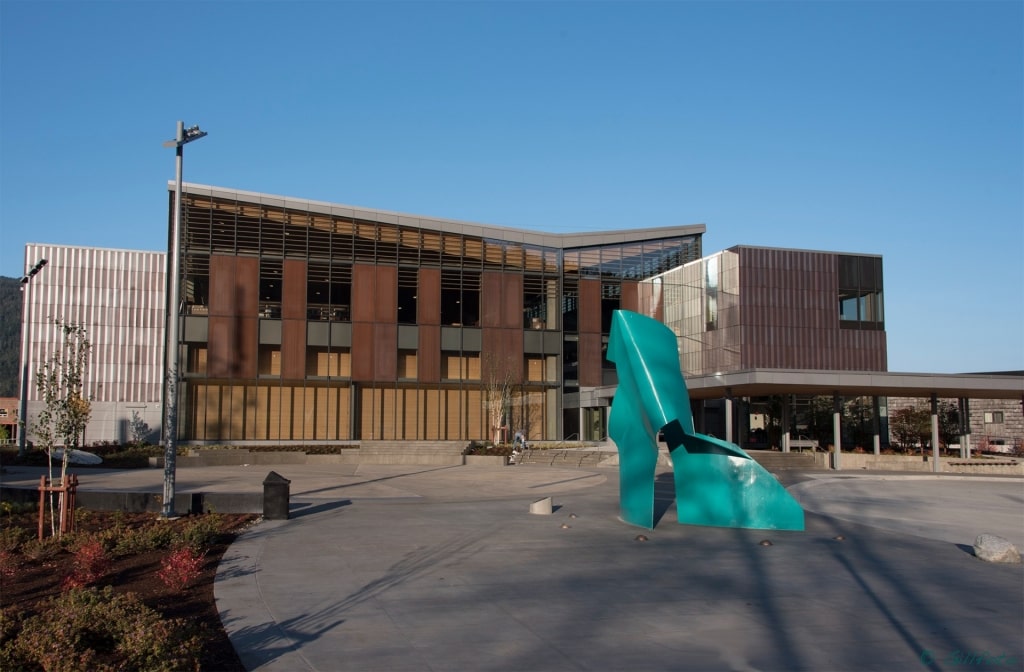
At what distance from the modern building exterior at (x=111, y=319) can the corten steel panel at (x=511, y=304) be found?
21.0 meters

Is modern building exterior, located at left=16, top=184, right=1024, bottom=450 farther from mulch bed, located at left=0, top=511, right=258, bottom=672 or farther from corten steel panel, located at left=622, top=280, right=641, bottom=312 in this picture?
mulch bed, located at left=0, top=511, right=258, bottom=672

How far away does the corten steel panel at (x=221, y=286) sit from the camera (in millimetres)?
47844

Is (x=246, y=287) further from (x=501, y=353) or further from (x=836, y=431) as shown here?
(x=836, y=431)

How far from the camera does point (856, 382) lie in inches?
1357

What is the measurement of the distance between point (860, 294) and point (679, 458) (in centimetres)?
3513

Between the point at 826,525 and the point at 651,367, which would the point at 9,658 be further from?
the point at 826,525

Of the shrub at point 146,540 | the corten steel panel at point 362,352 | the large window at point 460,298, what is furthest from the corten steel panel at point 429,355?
the shrub at point 146,540

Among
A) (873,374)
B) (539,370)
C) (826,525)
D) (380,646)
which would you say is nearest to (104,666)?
(380,646)

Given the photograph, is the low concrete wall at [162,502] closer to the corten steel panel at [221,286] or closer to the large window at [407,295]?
the corten steel panel at [221,286]

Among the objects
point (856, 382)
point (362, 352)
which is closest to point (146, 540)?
point (856, 382)

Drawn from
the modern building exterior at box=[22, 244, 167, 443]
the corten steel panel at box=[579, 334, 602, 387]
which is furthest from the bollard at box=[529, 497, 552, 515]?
the modern building exterior at box=[22, 244, 167, 443]

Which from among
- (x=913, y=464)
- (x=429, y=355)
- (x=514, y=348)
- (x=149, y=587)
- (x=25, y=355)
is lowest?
(x=913, y=464)

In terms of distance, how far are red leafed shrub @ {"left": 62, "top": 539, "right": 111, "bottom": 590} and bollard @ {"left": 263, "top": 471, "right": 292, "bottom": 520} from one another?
5723mm

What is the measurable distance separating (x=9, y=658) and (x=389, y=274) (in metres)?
43.2
